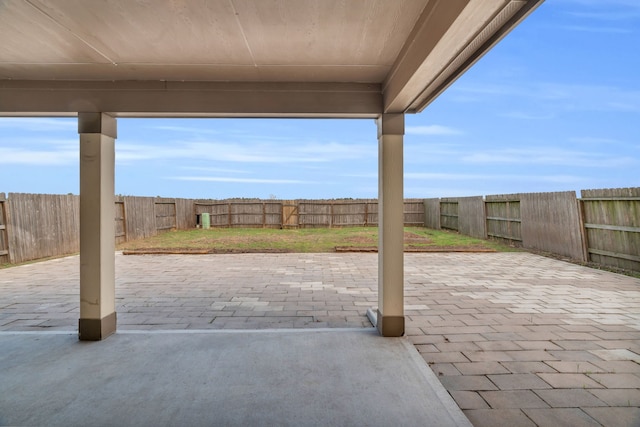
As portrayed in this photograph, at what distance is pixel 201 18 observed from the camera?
2.05m

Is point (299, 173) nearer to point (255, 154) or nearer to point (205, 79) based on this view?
point (255, 154)

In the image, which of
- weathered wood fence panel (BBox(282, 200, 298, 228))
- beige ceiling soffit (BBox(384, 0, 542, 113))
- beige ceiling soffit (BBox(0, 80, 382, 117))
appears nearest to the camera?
beige ceiling soffit (BBox(384, 0, 542, 113))

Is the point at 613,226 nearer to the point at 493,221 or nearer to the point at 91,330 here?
the point at 493,221

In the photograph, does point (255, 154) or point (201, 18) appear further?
point (255, 154)

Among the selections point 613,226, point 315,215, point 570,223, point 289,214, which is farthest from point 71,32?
point 315,215

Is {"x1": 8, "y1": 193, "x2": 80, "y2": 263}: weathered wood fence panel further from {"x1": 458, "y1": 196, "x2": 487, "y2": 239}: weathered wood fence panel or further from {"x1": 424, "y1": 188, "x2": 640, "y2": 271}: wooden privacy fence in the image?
{"x1": 458, "y1": 196, "x2": 487, "y2": 239}: weathered wood fence panel

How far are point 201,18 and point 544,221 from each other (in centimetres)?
935

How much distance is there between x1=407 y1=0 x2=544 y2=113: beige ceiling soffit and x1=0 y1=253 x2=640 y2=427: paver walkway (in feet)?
6.83

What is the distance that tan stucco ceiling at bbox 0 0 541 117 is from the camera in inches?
74.4

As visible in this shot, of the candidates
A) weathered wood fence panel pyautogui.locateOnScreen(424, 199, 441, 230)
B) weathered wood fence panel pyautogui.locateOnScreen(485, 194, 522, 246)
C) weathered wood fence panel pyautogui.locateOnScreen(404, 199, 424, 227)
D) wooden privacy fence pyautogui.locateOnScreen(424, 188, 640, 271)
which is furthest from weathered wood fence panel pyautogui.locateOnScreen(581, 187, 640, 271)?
weathered wood fence panel pyautogui.locateOnScreen(404, 199, 424, 227)

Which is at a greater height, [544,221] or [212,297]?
[544,221]

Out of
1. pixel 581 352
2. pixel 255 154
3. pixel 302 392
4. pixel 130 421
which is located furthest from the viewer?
pixel 255 154

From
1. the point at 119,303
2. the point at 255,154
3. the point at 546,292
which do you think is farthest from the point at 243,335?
the point at 255,154

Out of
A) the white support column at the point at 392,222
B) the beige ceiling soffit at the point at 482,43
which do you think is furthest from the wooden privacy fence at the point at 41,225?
the beige ceiling soffit at the point at 482,43
